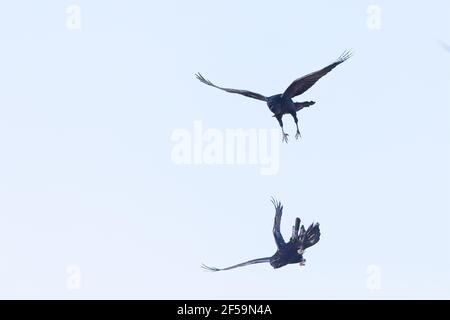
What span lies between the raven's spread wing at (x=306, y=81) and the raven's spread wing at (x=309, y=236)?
456cm

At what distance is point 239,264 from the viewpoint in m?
42.6

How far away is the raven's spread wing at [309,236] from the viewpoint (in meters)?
42.9

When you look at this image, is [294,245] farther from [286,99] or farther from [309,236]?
[286,99]

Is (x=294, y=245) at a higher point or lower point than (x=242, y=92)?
lower

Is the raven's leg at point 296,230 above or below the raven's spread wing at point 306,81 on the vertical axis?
below

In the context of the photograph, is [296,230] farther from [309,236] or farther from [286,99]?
[286,99]

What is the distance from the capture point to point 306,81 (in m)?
41.6

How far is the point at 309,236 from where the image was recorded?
4312 cm

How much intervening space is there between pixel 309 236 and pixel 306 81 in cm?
546

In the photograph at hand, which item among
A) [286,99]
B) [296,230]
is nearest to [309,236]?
[296,230]

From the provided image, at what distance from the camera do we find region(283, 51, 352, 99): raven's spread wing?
4052 cm
